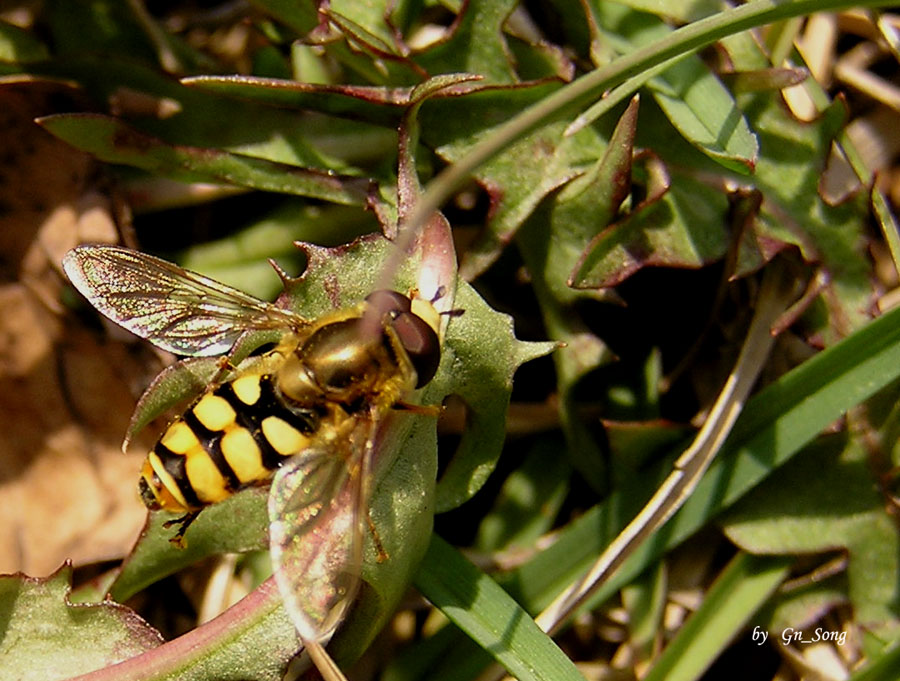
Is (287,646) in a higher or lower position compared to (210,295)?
lower

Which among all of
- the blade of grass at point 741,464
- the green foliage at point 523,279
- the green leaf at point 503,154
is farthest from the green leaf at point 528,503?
the green leaf at point 503,154

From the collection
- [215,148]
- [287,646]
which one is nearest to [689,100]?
[215,148]

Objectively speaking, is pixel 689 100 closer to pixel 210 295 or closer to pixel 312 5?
pixel 312 5

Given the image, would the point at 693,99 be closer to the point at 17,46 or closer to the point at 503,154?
the point at 503,154

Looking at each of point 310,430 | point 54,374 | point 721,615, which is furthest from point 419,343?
point 54,374

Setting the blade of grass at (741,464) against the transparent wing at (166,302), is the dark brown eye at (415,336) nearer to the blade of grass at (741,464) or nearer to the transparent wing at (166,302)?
A: the transparent wing at (166,302)

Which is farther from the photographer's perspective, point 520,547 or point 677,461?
point 520,547
